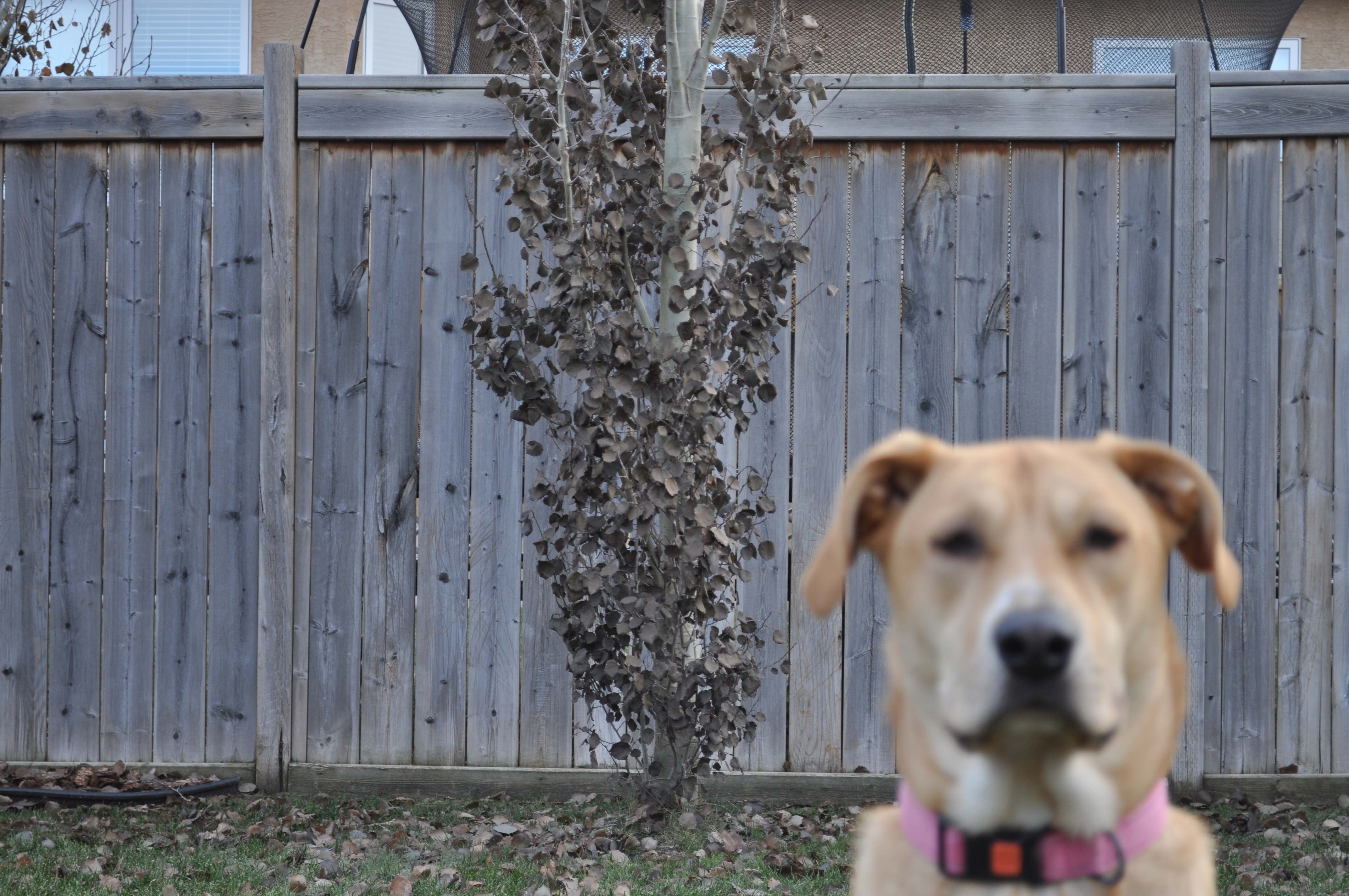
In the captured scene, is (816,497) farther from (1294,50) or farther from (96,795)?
(1294,50)

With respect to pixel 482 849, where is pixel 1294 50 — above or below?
above

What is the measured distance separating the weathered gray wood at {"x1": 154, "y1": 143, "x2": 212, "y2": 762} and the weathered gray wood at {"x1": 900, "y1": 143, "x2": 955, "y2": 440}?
2836 millimetres

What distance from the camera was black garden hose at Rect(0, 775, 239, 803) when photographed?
4625 millimetres

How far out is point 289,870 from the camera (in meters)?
3.83

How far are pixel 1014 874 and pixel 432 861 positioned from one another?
9.30ft

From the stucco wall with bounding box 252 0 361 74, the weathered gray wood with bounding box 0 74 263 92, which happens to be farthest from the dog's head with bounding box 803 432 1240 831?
the stucco wall with bounding box 252 0 361 74

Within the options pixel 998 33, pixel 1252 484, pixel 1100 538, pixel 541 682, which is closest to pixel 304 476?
pixel 541 682

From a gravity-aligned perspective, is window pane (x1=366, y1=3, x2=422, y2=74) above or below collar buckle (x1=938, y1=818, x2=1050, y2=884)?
above

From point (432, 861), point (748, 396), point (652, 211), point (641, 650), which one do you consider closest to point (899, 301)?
point (748, 396)

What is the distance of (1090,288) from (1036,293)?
0.21 meters

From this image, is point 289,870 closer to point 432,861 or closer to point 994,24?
point 432,861

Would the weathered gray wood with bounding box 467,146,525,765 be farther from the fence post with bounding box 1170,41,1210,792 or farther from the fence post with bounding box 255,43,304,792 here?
the fence post with bounding box 1170,41,1210,792

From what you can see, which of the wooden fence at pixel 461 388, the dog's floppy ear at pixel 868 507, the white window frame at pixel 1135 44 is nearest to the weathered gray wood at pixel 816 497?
the wooden fence at pixel 461 388

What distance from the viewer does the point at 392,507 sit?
16.0 ft
